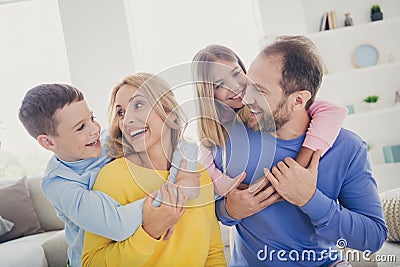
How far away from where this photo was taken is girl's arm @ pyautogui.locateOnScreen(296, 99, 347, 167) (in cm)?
100

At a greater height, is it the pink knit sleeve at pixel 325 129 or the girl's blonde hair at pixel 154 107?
the girl's blonde hair at pixel 154 107

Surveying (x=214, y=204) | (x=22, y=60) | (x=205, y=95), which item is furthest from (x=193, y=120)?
(x=22, y=60)

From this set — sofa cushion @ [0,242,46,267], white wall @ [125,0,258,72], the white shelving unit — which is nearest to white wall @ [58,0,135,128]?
white wall @ [125,0,258,72]

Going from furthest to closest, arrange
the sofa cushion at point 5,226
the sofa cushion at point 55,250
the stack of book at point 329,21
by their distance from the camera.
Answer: the stack of book at point 329,21 < the sofa cushion at point 5,226 < the sofa cushion at point 55,250

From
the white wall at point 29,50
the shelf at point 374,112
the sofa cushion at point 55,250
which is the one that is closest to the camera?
the sofa cushion at point 55,250

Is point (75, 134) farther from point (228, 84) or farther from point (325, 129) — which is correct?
point (325, 129)

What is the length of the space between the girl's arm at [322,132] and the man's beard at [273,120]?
58mm

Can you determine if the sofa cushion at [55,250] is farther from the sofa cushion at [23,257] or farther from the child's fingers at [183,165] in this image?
the child's fingers at [183,165]

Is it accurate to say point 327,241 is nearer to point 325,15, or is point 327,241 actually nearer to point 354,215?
point 354,215

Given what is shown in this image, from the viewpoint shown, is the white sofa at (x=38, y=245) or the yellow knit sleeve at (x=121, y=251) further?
the white sofa at (x=38, y=245)

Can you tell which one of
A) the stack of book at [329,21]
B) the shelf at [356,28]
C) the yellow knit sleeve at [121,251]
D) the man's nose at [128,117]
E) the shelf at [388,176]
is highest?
the stack of book at [329,21]

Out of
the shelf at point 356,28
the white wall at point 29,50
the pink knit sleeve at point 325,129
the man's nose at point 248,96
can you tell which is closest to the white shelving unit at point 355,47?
the shelf at point 356,28

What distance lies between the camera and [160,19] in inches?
154

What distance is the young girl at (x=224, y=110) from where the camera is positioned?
0.92 m
